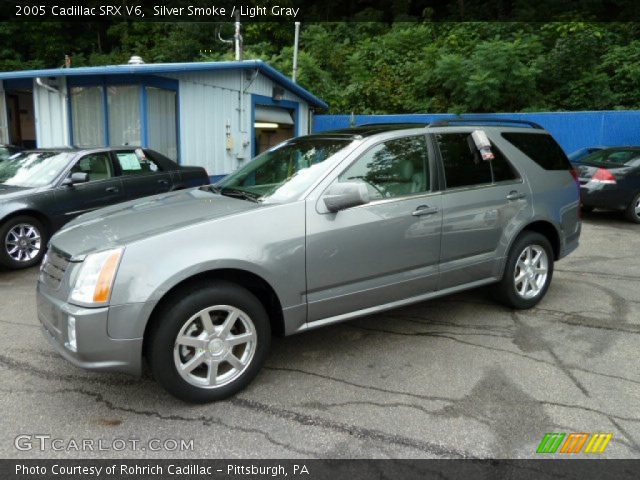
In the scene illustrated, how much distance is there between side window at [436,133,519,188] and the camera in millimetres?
4391

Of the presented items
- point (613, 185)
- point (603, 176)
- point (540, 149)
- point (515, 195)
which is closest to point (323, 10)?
point (603, 176)

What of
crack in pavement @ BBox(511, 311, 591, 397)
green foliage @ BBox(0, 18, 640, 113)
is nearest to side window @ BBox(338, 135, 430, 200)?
crack in pavement @ BBox(511, 311, 591, 397)

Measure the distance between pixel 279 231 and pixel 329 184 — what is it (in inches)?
21.3

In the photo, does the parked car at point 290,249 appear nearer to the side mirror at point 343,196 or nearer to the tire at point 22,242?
the side mirror at point 343,196

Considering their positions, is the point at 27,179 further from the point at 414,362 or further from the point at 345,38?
the point at 345,38

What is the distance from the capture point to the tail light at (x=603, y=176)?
982 cm

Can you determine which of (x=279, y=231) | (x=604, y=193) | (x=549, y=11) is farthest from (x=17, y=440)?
(x=549, y=11)

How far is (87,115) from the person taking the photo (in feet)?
38.9

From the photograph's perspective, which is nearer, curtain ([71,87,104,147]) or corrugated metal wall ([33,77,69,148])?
curtain ([71,87,104,147])

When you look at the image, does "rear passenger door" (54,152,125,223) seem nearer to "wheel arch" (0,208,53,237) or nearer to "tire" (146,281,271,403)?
"wheel arch" (0,208,53,237)

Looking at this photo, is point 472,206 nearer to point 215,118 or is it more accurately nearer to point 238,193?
point 238,193

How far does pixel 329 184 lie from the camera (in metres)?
3.72

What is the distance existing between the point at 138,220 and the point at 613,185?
917cm

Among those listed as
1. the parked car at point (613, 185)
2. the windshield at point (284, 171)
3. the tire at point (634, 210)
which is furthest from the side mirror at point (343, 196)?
the tire at point (634, 210)
